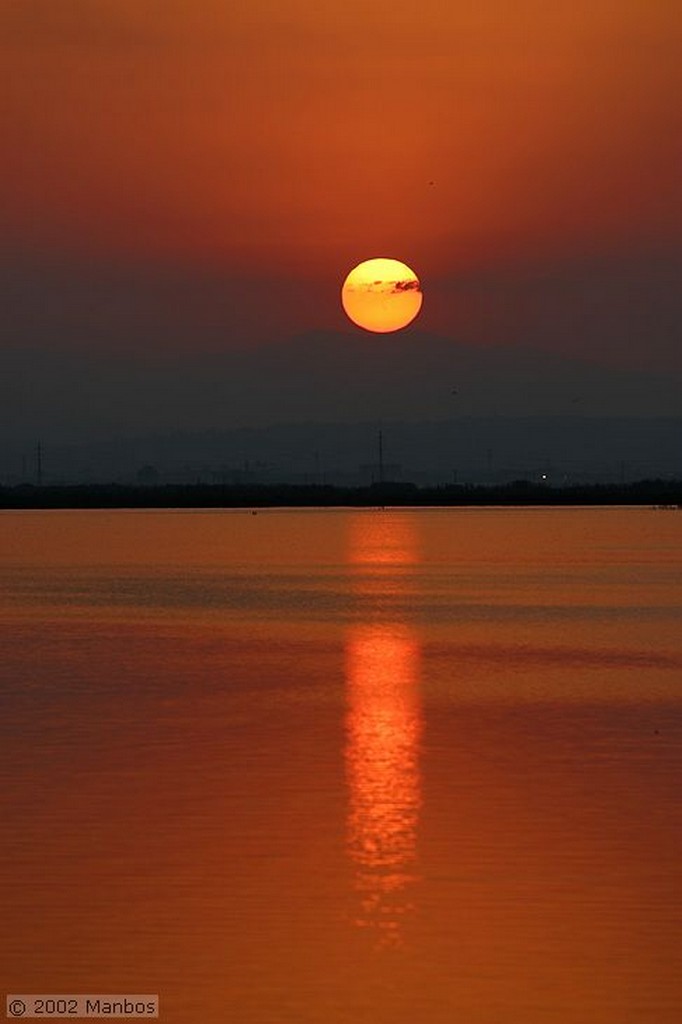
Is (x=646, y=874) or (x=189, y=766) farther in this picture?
(x=189, y=766)

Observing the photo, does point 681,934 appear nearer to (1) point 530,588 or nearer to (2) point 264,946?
(2) point 264,946

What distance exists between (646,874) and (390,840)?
2659 mm

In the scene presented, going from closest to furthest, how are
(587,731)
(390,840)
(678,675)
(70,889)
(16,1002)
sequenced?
(16,1002) → (70,889) → (390,840) → (587,731) → (678,675)

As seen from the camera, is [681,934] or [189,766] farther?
[189,766]

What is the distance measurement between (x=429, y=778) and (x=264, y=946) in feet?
27.2

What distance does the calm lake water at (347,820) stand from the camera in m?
12.8

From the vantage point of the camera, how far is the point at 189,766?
2242 centimetres

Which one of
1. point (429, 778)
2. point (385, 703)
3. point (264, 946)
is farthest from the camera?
point (385, 703)

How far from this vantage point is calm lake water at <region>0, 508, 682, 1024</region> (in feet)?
42.1

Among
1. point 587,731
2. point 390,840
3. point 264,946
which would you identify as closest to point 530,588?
point 587,731

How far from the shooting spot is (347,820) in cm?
1869

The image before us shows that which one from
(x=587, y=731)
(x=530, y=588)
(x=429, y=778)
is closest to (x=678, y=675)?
(x=587, y=731)

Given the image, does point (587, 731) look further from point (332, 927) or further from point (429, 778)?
point (332, 927)

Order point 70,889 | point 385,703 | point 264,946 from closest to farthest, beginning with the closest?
point 264,946, point 70,889, point 385,703
